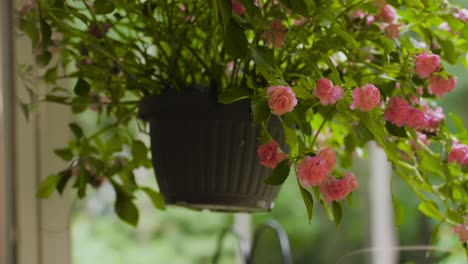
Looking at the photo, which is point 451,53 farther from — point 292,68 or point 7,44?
point 7,44

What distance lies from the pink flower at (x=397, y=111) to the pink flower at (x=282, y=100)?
7.3 inches

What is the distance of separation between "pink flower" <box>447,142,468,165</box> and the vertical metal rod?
0.57 meters

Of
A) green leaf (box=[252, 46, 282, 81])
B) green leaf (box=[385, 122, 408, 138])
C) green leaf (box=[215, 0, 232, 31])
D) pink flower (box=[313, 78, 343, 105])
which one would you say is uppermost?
green leaf (box=[215, 0, 232, 31])

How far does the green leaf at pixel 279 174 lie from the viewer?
93cm

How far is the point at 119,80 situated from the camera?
1188mm

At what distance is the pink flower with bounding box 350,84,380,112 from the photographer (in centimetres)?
91

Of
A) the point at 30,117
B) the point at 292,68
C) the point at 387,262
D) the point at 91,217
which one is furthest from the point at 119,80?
the point at 91,217

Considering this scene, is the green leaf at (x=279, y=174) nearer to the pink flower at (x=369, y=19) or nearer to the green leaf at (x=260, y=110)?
the green leaf at (x=260, y=110)

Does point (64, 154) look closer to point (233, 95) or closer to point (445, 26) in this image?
point (233, 95)

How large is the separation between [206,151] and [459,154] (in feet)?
1.10

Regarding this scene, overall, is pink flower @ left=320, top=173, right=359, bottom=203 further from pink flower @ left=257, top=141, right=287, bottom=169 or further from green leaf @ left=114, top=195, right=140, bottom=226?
green leaf @ left=114, top=195, right=140, bottom=226

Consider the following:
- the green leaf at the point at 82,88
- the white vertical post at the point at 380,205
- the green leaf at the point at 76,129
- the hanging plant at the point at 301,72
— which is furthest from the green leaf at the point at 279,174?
the white vertical post at the point at 380,205

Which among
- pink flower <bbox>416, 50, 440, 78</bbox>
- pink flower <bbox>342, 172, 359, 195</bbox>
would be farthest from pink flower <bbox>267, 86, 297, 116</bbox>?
pink flower <bbox>416, 50, 440, 78</bbox>

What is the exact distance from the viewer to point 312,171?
35.4 inches
